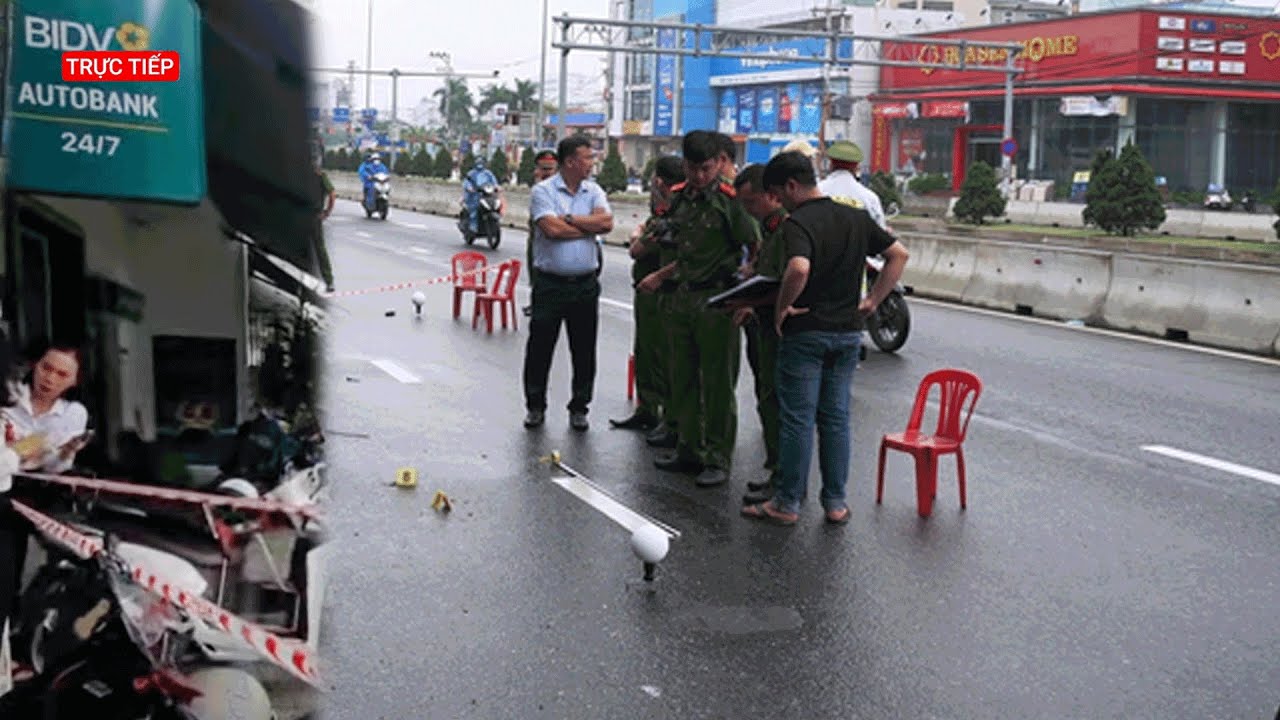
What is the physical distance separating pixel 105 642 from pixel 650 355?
23.3 ft

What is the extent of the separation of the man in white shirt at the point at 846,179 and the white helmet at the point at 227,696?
8.54 meters

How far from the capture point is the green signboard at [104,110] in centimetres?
229

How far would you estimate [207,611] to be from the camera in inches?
104

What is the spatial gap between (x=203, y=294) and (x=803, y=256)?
4.80 meters

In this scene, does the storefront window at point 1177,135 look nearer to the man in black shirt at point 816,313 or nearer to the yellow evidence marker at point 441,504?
the man in black shirt at point 816,313

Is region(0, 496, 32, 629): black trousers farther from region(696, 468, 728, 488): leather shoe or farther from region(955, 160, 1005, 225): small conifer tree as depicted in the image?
region(955, 160, 1005, 225): small conifer tree

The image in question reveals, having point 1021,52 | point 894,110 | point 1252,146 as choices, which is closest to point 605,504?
point 1021,52

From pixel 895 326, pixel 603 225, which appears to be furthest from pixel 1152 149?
pixel 603 225

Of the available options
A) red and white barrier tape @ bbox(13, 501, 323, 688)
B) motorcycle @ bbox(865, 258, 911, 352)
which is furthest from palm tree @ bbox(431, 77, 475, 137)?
red and white barrier tape @ bbox(13, 501, 323, 688)

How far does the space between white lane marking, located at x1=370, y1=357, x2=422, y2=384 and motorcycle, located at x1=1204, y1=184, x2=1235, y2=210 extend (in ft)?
126

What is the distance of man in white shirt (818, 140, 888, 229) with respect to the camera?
11039 mm

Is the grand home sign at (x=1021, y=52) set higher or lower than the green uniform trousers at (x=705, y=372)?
higher

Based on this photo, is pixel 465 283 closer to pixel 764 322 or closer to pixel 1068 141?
pixel 764 322

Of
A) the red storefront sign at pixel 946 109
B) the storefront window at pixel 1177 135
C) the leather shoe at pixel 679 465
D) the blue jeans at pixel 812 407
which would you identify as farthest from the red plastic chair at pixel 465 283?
the red storefront sign at pixel 946 109
